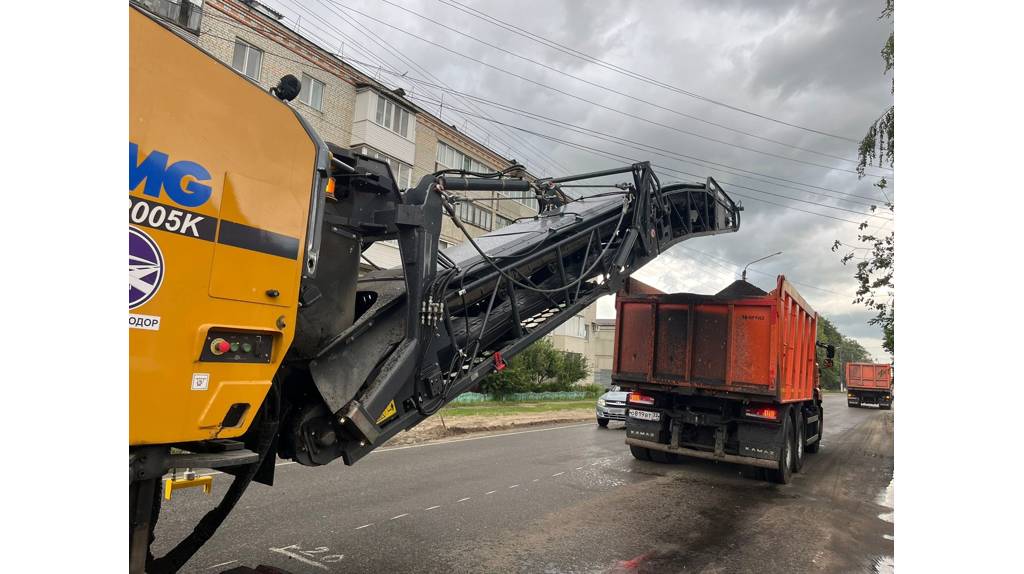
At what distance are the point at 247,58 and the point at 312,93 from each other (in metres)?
2.84

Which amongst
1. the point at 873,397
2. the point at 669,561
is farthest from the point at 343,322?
the point at 873,397

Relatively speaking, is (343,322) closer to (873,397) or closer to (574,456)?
(574,456)

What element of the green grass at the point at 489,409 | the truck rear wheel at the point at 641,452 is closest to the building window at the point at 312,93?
the green grass at the point at 489,409

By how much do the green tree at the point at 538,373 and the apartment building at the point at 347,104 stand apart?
223 inches

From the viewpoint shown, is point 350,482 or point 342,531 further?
point 350,482

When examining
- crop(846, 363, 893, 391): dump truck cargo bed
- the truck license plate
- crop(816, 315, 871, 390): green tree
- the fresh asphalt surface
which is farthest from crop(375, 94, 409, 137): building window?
crop(816, 315, 871, 390): green tree

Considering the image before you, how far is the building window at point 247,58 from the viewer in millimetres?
17931

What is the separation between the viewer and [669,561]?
514cm

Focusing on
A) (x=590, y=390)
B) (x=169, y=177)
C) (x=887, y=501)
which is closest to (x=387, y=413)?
(x=169, y=177)

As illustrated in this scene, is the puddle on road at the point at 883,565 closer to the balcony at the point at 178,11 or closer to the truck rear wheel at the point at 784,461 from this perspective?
the truck rear wheel at the point at 784,461

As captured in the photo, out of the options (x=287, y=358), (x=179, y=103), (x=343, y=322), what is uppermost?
(x=179, y=103)

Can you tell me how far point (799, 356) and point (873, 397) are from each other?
32.5 metres

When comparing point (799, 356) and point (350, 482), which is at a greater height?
point (799, 356)

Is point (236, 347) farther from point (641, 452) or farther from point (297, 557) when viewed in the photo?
point (641, 452)
